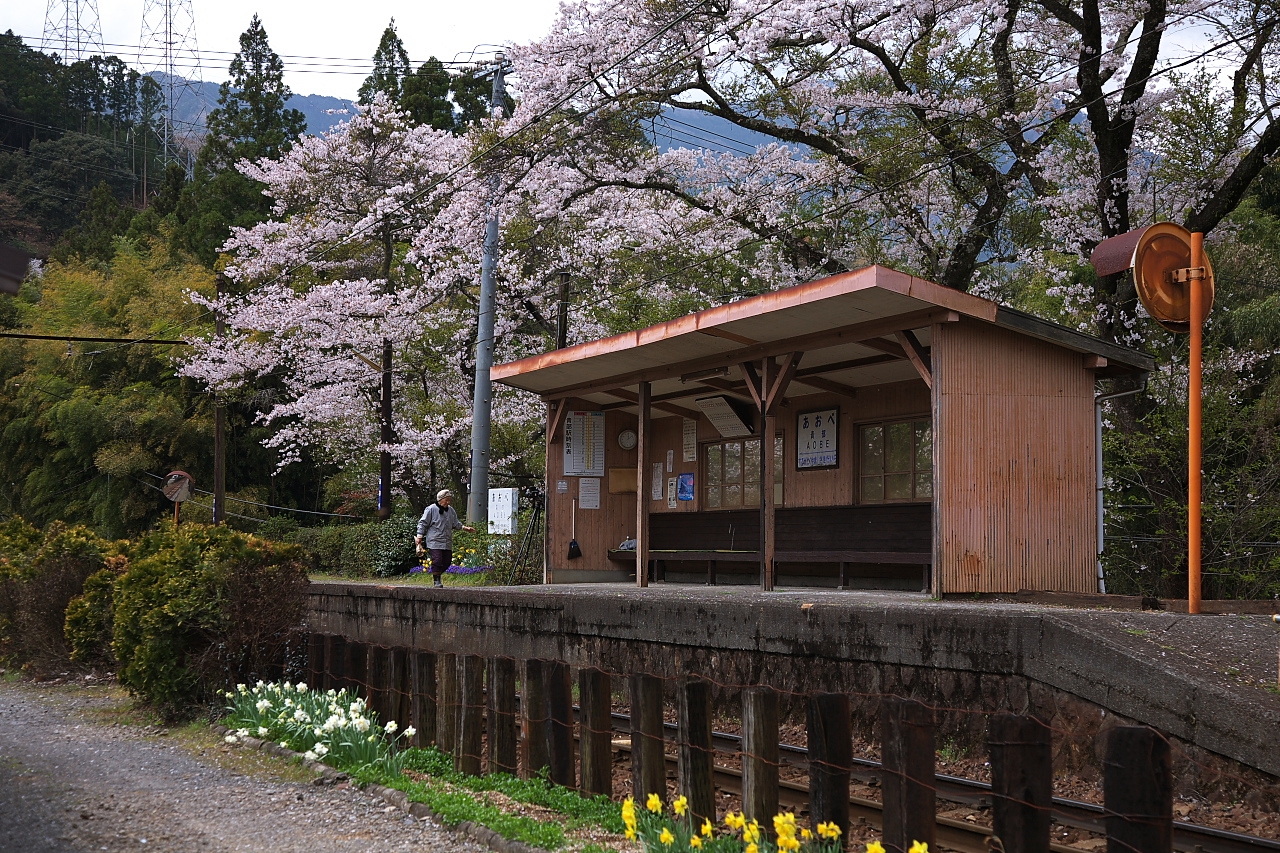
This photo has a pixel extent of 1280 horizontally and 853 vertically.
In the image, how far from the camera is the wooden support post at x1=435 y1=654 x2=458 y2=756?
829 cm

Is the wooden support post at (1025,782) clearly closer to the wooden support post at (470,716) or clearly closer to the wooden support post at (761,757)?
the wooden support post at (761,757)

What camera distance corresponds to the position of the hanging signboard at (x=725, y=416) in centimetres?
1555

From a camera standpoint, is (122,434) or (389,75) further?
(389,75)

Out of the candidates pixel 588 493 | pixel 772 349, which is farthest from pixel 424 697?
pixel 588 493

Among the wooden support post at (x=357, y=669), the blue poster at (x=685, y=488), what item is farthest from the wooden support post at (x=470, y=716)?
the blue poster at (x=685, y=488)

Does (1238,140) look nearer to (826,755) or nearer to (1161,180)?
(1161,180)

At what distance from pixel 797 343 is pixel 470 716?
597 centimetres

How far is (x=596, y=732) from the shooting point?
6.93 metres

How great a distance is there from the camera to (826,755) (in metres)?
5.25

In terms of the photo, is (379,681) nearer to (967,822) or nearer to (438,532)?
(967,822)

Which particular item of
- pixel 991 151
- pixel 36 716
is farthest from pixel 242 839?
pixel 991 151

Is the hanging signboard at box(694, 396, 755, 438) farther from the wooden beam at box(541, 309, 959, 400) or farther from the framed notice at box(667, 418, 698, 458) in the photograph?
the wooden beam at box(541, 309, 959, 400)

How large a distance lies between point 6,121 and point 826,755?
73713mm

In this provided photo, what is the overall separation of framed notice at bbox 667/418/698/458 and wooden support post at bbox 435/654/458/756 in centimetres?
879
